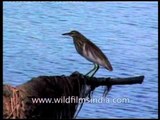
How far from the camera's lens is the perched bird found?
380 centimetres

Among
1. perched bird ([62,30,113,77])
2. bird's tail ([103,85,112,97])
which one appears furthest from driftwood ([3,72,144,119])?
perched bird ([62,30,113,77])

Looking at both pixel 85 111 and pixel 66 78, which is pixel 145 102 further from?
pixel 66 78

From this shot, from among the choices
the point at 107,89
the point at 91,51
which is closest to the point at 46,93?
the point at 107,89

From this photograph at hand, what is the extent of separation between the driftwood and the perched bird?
1.23ft

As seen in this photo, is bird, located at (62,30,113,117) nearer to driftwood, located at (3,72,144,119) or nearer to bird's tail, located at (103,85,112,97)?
bird's tail, located at (103,85,112,97)

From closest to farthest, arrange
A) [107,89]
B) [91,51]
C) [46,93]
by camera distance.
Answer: [46,93]
[107,89]
[91,51]

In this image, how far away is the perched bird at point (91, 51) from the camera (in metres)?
3.80

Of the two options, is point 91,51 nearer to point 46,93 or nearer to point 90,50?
point 90,50

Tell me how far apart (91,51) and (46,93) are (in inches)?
26.8

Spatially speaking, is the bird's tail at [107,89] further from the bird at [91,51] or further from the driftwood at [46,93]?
the bird at [91,51]

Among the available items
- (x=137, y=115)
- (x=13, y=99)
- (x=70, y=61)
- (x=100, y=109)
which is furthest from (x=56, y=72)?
(x=13, y=99)

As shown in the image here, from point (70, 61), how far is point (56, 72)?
17 centimetres

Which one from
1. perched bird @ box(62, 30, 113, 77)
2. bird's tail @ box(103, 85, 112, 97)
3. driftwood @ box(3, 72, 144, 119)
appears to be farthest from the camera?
perched bird @ box(62, 30, 113, 77)

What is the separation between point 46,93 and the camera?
3.25 meters
